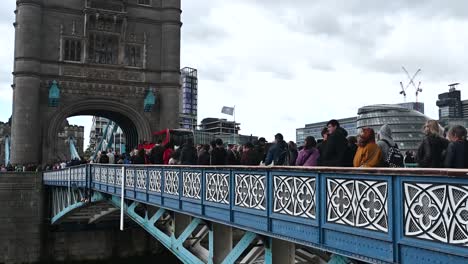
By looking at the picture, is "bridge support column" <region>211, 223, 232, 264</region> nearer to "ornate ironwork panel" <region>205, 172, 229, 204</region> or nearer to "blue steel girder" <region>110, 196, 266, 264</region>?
"blue steel girder" <region>110, 196, 266, 264</region>

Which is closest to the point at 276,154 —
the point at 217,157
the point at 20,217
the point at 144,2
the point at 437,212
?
the point at 217,157

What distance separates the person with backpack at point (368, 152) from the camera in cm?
574

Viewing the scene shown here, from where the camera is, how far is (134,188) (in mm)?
14203

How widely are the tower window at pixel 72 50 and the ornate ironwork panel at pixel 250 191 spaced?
96.1ft

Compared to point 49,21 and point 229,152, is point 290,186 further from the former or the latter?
point 49,21

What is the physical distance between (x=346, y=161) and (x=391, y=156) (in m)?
0.69

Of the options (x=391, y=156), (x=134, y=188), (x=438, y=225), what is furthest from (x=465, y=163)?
(x=134, y=188)

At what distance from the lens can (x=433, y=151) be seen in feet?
18.5

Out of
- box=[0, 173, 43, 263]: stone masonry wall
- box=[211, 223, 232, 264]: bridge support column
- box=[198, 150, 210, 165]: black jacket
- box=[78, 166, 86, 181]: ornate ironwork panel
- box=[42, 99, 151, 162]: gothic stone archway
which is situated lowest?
box=[0, 173, 43, 263]: stone masonry wall

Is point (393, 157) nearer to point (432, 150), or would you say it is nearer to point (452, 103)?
point (432, 150)

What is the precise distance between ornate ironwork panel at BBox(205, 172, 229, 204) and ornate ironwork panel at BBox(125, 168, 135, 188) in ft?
18.4

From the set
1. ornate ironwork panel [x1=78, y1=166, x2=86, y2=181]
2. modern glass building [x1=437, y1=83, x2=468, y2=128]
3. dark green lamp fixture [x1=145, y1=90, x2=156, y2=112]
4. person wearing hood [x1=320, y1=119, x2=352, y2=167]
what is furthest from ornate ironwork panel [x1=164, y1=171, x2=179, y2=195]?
modern glass building [x1=437, y1=83, x2=468, y2=128]

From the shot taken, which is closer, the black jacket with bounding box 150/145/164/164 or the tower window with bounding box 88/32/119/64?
the black jacket with bounding box 150/145/164/164

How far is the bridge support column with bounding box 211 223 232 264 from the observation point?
963cm
